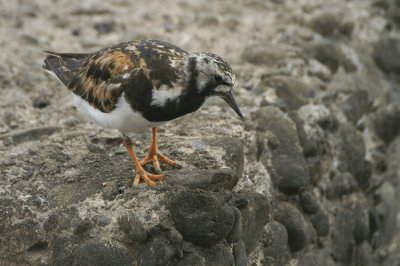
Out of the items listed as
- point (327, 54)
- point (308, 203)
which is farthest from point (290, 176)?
point (327, 54)

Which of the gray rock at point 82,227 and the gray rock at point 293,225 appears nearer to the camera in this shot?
the gray rock at point 82,227

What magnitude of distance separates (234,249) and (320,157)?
1641mm

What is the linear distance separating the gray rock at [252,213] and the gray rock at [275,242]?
0.42 ft

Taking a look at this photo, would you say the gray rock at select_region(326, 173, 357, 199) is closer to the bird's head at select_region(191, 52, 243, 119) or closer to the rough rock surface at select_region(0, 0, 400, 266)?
the rough rock surface at select_region(0, 0, 400, 266)

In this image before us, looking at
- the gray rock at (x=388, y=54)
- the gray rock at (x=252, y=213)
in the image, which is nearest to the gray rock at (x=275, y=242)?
the gray rock at (x=252, y=213)

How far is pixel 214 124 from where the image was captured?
4137 mm

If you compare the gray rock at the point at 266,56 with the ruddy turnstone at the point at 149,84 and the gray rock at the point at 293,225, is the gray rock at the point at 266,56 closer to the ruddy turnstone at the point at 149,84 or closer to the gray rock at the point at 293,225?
the gray rock at the point at 293,225

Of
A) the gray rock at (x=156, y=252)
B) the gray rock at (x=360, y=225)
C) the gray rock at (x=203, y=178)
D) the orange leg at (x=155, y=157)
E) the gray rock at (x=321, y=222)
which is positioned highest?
the gray rock at (x=203, y=178)

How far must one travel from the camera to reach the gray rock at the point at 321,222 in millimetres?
4277

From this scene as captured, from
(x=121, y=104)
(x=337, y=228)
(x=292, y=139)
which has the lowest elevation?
(x=337, y=228)

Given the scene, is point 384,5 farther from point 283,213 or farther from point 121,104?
point 121,104

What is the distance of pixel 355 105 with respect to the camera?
203 inches

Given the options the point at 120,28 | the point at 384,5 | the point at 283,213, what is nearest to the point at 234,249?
the point at 283,213

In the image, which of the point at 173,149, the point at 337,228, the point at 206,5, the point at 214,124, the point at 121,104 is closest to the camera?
the point at 121,104
